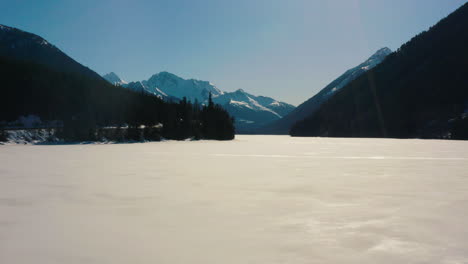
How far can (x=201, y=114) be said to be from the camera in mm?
156625

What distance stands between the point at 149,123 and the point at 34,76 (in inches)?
2541

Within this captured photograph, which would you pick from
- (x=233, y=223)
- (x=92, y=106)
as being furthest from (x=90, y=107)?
(x=233, y=223)

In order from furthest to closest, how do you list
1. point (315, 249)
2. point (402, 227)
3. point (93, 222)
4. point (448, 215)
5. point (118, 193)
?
point (118, 193) < point (448, 215) < point (93, 222) < point (402, 227) < point (315, 249)

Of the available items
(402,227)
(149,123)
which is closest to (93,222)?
(402,227)

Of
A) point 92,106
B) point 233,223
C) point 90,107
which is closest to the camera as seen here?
point 233,223

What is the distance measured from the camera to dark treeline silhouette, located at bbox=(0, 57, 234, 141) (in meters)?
141

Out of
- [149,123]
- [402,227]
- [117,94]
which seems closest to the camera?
[402,227]

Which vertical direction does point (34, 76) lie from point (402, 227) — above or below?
above

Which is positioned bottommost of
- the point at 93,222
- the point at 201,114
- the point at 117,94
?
the point at 93,222

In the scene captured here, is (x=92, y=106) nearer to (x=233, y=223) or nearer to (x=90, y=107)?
(x=90, y=107)

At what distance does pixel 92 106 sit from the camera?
16950cm

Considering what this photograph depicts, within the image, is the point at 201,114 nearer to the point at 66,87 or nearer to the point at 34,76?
the point at 66,87

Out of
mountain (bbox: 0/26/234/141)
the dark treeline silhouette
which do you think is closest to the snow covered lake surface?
mountain (bbox: 0/26/234/141)

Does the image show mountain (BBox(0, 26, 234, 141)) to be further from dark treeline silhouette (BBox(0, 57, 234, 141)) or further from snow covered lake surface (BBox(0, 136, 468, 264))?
snow covered lake surface (BBox(0, 136, 468, 264))
